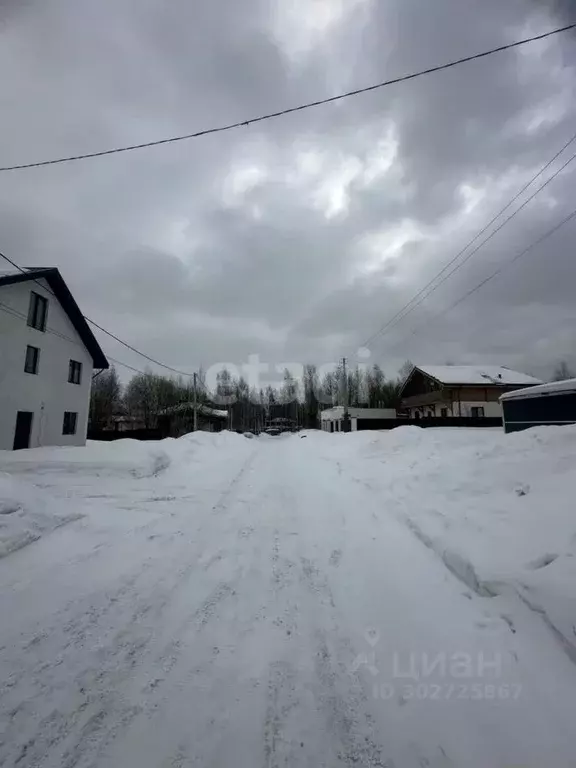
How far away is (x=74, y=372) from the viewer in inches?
928

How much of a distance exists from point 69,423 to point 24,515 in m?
19.1

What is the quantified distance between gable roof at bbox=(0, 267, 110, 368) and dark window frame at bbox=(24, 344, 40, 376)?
343 cm

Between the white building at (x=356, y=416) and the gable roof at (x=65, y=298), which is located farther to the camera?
the white building at (x=356, y=416)

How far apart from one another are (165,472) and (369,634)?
411 inches

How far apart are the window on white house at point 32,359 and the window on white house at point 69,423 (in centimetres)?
349

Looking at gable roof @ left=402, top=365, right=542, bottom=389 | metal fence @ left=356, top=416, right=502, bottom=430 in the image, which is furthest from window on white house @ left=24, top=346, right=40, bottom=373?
gable roof @ left=402, top=365, right=542, bottom=389

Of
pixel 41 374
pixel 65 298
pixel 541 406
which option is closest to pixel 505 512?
pixel 541 406

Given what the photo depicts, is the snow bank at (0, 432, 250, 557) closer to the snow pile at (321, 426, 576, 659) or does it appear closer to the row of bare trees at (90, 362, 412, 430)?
the snow pile at (321, 426, 576, 659)

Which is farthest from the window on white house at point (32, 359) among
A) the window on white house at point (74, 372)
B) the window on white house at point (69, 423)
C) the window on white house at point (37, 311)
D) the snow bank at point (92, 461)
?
the snow bank at point (92, 461)

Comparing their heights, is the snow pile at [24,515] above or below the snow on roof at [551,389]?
below

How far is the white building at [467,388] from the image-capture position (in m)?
39.5

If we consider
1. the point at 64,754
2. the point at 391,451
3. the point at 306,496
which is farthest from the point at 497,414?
the point at 64,754

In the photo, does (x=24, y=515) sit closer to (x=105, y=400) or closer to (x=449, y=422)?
(x=449, y=422)

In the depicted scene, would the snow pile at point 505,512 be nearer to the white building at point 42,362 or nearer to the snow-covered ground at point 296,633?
the snow-covered ground at point 296,633
